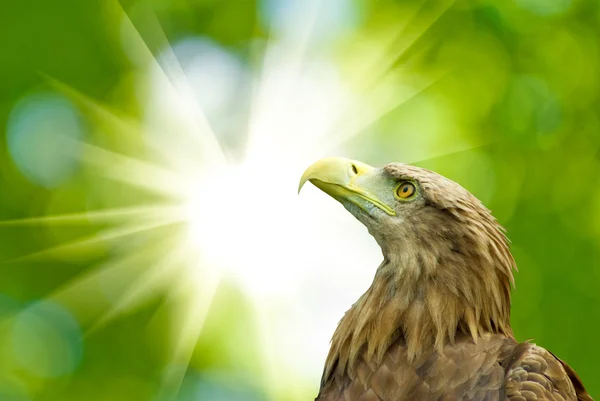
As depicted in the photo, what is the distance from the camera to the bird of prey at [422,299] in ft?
8.34

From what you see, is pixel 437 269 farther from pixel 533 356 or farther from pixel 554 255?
pixel 554 255

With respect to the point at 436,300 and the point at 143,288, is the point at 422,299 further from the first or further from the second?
the point at 143,288

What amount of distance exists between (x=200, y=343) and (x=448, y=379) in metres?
4.99

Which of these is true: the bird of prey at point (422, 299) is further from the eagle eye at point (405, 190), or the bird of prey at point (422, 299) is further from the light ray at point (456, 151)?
the light ray at point (456, 151)

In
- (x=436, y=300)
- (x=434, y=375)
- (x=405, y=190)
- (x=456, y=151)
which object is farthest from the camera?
(x=456, y=151)

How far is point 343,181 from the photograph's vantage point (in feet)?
9.38

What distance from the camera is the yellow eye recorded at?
9.21 ft

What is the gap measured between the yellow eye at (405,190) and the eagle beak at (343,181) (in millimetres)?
64

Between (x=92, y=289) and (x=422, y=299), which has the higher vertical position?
(x=92, y=289)

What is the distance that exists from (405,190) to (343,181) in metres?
0.23

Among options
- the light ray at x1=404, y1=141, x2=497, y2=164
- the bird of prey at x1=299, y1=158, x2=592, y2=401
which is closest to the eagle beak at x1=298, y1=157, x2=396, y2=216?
the bird of prey at x1=299, y1=158, x2=592, y2=401

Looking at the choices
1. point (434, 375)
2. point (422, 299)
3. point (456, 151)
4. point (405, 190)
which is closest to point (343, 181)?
point (405, 190)

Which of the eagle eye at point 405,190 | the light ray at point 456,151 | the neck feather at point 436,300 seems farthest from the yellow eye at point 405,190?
the light ray at point 456,151

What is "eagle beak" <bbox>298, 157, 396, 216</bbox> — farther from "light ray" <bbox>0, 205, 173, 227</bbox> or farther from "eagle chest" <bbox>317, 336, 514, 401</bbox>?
"light ray" <bbox>0, 205, 173, 227</bbox>
